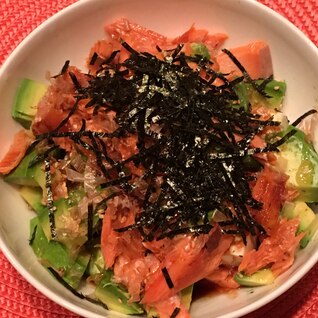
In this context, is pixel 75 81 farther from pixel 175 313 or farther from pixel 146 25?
pixel 175 313

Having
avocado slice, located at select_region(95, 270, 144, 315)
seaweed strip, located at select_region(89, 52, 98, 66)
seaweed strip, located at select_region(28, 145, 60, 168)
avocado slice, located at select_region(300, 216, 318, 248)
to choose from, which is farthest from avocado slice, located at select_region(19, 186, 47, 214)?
avocado slice, located at select_region(300, 216, 318, 248)

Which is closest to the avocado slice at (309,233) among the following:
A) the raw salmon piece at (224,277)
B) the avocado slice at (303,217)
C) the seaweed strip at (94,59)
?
the avocado slice at (303,217)

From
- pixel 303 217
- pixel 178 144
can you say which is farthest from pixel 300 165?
pixel 178 144

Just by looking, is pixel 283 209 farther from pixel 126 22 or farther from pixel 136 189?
pixel 126 22

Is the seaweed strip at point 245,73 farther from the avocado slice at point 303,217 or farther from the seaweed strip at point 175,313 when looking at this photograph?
the seaweed strip at point 175,313

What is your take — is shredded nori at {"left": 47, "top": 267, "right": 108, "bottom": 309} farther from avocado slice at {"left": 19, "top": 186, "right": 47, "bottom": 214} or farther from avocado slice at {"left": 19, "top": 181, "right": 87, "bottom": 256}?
avocado slice at {"left": 19, "top": 186, "right": 47, "bottom": 214}

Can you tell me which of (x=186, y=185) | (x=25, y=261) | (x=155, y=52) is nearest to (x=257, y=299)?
(x=186, y=185)
